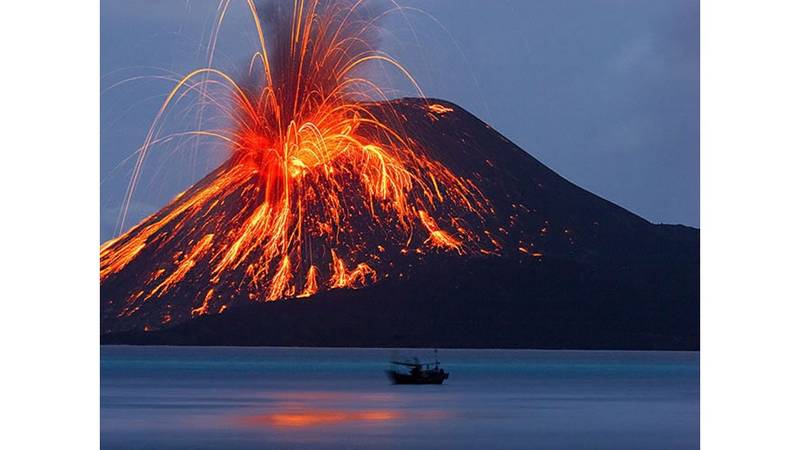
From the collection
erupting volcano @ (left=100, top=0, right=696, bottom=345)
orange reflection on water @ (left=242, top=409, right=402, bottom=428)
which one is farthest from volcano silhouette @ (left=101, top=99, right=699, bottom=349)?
orange reflection on water @ (left=242, top=409, right=402, bottom=428)

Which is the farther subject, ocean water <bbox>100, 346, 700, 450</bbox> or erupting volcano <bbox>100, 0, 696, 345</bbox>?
erupting volcano <bbox>100, 0, 696, 345</bbox>

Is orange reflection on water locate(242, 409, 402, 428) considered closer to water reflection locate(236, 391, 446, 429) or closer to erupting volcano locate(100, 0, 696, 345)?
water reflection locate(236, 391, 446, 429)

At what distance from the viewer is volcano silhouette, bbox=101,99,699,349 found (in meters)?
150

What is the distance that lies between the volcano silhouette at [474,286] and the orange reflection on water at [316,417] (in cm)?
9145

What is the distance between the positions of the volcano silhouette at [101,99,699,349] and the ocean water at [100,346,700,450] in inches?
1491

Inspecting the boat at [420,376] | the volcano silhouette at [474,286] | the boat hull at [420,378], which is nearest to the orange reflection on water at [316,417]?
the boat at [420,376]

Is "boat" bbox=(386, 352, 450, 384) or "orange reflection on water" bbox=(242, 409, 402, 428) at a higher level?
"orange reflection on water" bbox=(242, 409, 402, 428)

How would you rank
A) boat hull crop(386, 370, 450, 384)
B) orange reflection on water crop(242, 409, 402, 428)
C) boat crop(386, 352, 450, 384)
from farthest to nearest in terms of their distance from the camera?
boat hull crop(386, 370, 450, 384) < boat crop(386, 352, 450, 384) < orange reflection on water crop(242, 409, 402, 428)

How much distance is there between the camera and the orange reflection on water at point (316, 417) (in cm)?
4894

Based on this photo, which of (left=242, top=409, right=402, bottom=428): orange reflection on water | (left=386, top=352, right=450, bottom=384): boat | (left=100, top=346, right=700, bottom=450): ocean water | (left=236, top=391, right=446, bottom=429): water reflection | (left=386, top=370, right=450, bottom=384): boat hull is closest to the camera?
(left=100, top=346, right=700, bottom=450): ocean water

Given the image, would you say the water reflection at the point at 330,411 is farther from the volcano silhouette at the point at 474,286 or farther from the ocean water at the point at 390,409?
the volcano silhouette at the point at 474,286
